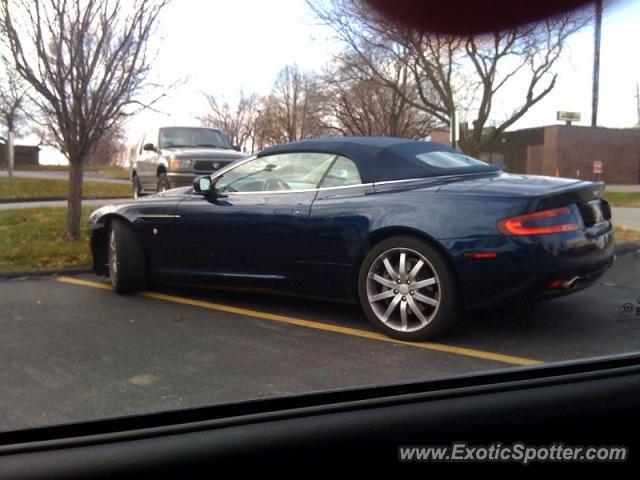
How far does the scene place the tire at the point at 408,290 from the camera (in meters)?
3.90

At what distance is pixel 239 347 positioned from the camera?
389cm

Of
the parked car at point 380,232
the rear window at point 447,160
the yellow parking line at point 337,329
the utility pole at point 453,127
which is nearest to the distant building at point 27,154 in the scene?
the yellow parking line at point 337,329

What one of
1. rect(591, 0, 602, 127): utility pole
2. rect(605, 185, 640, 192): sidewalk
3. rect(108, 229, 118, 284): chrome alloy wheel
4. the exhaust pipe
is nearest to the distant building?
rect(108, 229, 118, 284): chrome alloy wheel

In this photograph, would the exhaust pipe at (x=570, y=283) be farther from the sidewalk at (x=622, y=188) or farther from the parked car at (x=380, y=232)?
the sidewalk at (x=622, y=188)

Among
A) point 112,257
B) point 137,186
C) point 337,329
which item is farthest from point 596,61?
point 137,186

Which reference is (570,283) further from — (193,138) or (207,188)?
(193,138)

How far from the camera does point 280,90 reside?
12.1 feet

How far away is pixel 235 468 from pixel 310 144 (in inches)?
131

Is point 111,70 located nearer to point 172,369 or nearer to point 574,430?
point 172,369

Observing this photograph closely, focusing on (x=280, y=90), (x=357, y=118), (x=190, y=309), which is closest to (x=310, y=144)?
(x=357, y=118)

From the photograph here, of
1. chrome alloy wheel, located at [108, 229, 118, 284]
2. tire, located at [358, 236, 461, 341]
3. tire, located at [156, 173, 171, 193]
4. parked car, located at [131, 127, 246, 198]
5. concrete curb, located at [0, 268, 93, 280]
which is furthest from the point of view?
tire, located at [156, 173, 171, 193]

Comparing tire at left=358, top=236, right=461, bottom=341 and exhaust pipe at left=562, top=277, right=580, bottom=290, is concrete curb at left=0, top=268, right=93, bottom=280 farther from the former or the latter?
exhaust pipe at left=562, top=277, right=580, bottom=290

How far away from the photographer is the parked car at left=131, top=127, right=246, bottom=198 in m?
10.1

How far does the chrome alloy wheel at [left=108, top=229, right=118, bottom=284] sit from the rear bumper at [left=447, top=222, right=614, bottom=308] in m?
3.18
